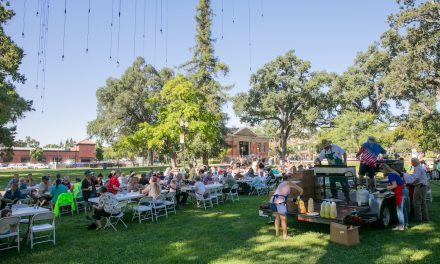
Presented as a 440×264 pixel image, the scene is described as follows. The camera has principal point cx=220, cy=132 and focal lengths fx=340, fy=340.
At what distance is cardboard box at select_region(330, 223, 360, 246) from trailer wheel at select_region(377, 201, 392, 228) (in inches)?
57.2

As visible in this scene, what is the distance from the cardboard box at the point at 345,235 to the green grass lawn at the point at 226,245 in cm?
13

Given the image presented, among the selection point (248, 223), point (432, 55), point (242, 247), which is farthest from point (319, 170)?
point (432, 55)

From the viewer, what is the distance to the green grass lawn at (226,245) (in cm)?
651

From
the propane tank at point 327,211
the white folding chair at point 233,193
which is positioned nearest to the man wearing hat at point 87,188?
the white folding chair at point 233,193

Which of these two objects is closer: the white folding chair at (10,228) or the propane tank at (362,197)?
the white folding chair at (10,228)

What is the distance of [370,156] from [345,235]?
3.69m

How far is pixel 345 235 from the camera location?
23.0 feet

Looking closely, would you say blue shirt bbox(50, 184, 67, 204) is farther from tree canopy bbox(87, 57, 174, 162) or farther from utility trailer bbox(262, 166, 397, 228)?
tree canopy bbox(87, 57, 174, 162)

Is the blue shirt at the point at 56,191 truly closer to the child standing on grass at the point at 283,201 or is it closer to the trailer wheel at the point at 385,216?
the child standing on grass at the point at 283,201

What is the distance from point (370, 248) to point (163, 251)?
13.9 ft

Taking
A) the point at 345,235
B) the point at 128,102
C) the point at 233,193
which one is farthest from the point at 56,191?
the point at 128,102

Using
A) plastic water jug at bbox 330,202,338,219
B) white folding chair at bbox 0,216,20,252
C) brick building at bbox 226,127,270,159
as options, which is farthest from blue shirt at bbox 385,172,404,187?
brick building at bbox 226,127,270,159

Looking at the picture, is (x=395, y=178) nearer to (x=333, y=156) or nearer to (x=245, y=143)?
(x=333, y=156)

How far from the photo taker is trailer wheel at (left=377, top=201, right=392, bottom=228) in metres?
8.27
